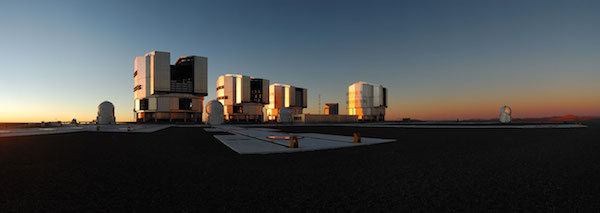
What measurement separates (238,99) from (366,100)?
40626 millimetres

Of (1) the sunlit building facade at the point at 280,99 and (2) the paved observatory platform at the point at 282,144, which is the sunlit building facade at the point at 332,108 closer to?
(1) the sunlit building facade at the point at 280,99

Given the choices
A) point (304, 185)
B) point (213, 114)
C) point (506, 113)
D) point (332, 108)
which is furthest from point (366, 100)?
point (304, 185)

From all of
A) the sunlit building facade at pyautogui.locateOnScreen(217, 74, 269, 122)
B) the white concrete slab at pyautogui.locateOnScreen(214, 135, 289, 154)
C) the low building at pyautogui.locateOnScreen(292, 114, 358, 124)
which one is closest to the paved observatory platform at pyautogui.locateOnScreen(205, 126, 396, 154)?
the white concrete slab at pyautogui.locateOnScreen(214, 135, 289, 154)

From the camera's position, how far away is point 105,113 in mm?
41344

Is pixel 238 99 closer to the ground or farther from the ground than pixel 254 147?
farther from the ground

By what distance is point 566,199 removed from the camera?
11.4 feet

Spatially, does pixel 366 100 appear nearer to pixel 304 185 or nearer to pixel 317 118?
pixel 317 118

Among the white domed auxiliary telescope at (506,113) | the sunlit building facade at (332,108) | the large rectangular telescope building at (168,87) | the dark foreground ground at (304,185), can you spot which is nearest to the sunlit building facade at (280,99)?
the large rectangular telescope building at (168,87)

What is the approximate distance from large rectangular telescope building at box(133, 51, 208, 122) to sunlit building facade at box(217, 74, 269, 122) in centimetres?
1115

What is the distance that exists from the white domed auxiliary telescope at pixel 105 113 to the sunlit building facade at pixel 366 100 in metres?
64.1

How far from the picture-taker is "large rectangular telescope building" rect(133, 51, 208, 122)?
5159cm

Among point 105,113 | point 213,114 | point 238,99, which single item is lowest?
point 213,114

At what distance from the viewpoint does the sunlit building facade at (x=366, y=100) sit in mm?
79875

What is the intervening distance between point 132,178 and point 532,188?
7.18 meters
